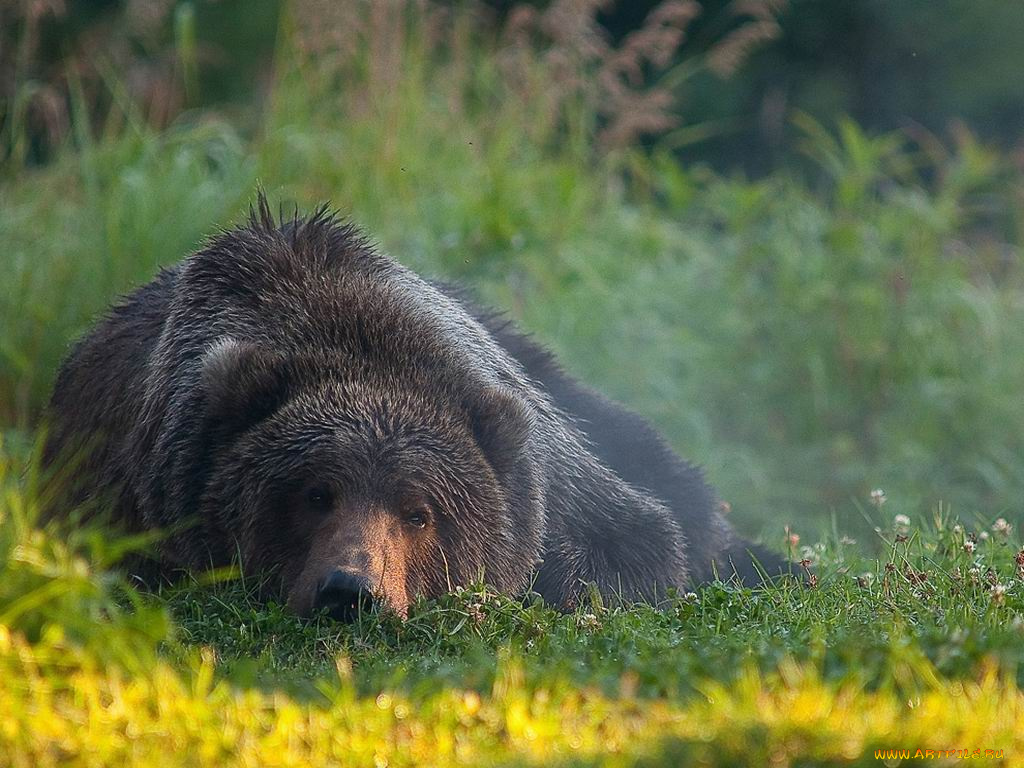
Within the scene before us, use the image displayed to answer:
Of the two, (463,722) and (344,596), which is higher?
(463,722)

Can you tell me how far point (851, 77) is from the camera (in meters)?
18.1

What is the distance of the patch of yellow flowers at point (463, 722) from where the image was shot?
2.98 meters

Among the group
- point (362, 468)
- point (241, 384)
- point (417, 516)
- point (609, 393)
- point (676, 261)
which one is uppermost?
point (241, 384)

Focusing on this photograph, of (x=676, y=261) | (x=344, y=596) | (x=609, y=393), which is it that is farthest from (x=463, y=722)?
(x=676, y=261)

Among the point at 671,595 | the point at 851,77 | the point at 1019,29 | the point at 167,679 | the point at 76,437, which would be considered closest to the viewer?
the point at 167,679

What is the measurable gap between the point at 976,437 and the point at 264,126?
16.8ft

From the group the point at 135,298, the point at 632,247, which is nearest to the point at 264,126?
the point at 632,247

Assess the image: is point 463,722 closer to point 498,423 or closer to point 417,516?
point 417,516

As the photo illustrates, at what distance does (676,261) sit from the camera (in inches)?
416

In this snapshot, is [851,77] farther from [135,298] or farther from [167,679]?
[167,679]

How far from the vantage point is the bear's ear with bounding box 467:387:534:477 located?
5.10 m

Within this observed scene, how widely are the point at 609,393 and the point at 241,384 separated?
14.8 ft

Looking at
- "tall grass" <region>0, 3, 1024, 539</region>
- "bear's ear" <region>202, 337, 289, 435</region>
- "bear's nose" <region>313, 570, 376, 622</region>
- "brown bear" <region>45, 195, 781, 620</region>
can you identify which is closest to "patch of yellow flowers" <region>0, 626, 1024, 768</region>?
"bear's nose" <region>313, 570, 376, 622</region>

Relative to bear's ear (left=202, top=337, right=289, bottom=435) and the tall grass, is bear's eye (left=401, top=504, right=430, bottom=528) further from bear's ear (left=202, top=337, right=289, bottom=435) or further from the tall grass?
the tall grass
